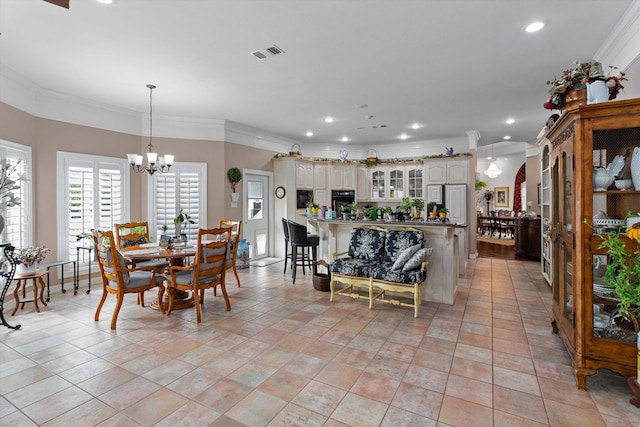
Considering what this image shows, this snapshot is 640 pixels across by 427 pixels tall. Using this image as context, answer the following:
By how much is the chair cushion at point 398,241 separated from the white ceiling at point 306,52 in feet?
6.38

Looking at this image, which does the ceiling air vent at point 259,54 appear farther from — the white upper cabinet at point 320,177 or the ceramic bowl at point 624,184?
the white upper cabinet at point 320,177

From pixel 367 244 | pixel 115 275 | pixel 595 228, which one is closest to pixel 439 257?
pixel 367 244

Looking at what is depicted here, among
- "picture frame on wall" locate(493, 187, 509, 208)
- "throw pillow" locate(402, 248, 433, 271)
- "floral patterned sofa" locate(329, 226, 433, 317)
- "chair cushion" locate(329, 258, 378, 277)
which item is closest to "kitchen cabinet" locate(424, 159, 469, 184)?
"floral patterned sofa" locate(329, 226, 433, 317)

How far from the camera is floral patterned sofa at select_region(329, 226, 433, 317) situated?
3707 millimetres

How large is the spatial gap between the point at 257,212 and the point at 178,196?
67.6 inches

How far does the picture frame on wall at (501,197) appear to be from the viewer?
1229 centimetres

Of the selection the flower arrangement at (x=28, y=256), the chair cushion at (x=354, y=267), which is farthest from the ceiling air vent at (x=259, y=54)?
the flower arrangement at (x=28, y=256)

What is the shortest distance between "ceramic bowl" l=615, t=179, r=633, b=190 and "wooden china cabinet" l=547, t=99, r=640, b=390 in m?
0.05

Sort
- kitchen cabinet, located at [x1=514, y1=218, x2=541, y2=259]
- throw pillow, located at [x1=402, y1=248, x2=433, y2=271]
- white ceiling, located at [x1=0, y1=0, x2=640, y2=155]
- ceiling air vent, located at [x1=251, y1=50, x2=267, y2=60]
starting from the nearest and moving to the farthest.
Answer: white ceiling, located at [x1=0, y1=0, x2=640, y2=155], ceiling air vent, located at [x1=251, y1=50, x2=267, y2=60], throw pillow, located at [x1=402, y1=248, x2=433, y2=271], kitchen cabinet, located at [x1=514, y1=218, x2=541, y2=259]

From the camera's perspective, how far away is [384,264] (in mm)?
4129

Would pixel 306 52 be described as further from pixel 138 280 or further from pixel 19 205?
pixel 19 205

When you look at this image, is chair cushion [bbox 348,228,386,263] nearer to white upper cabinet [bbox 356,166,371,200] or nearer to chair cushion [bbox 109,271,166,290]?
chair cushion [bbox 109,271,166,290]

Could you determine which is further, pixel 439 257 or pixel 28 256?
pixel 439 257

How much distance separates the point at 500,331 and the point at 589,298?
3.87 ft
